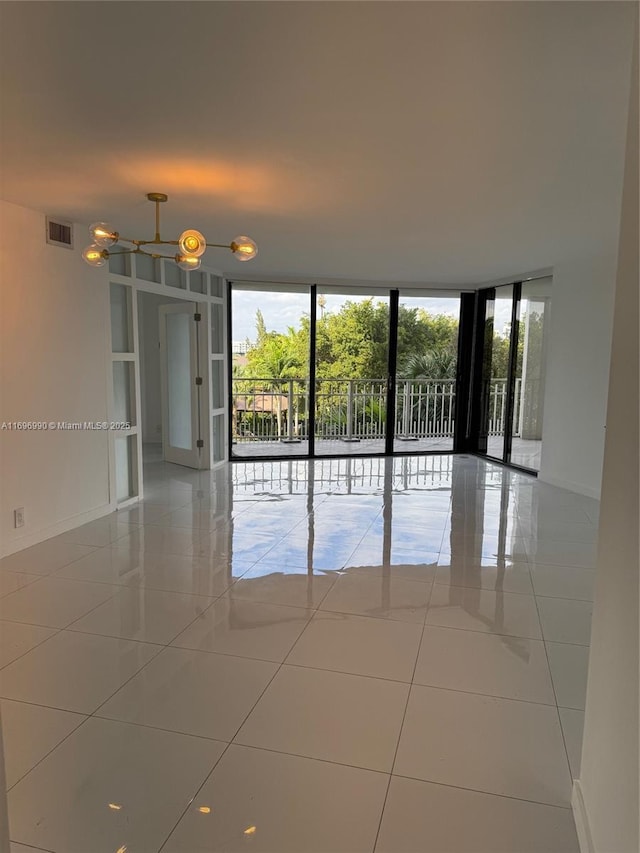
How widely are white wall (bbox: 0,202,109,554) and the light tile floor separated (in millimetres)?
304

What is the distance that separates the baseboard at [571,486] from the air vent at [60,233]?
Answer: 5078 mm

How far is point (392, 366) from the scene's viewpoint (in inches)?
302

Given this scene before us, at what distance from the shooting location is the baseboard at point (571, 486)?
5.43 metres

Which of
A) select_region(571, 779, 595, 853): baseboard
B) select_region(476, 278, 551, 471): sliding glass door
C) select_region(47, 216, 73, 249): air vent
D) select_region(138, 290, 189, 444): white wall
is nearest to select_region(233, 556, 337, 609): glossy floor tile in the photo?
select_region(571, 779, 595, 853): baseboard

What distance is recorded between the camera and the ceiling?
5.58 ft

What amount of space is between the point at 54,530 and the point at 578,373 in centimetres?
498

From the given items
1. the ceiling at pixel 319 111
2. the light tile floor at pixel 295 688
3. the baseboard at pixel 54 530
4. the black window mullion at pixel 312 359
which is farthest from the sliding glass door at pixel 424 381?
the baseboard at pixel 54 530

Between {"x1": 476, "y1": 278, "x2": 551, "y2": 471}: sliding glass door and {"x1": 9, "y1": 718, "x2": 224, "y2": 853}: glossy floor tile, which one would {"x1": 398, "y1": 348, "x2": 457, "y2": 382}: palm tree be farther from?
{"x1": 9, "y1": 718, "x2": 224, "y2": 853}: glossy floor tile

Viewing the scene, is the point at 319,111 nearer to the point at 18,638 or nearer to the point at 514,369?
the point at 18,638

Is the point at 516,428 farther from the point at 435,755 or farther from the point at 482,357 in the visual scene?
the point at 435,755

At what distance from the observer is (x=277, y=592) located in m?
3.20

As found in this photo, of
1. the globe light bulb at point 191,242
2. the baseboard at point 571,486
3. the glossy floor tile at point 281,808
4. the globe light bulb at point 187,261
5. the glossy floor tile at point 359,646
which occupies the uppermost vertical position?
the globe light bulb at point 191,242

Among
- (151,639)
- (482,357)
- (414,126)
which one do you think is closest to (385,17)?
(414,126)

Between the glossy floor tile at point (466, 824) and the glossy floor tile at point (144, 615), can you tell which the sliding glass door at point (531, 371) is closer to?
the glossy floor tile at point (144, 615)
